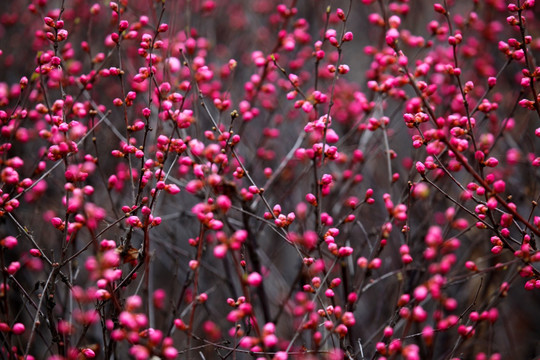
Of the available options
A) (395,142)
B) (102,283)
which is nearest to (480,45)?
(395,142)

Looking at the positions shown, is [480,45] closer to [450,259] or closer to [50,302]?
[450,259]

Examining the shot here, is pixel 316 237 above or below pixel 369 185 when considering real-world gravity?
above

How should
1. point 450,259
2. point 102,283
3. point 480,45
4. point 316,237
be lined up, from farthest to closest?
point 480,45 → point 316,237 → point 102,283 → point 450,259

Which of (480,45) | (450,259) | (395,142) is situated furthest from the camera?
(395,142)

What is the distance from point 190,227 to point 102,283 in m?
2.36

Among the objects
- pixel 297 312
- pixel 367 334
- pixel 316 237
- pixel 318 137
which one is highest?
pixel 318 137

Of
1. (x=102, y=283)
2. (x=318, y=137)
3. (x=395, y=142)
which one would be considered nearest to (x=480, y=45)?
(x=395, y=142)

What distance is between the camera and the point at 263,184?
4.33m

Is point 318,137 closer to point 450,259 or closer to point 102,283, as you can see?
point 450,259

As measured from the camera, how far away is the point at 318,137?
2717 millimetres

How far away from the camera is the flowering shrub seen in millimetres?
2215

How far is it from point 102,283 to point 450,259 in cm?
137

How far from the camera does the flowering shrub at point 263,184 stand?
7.27ft

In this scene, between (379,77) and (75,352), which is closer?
(75,352)
